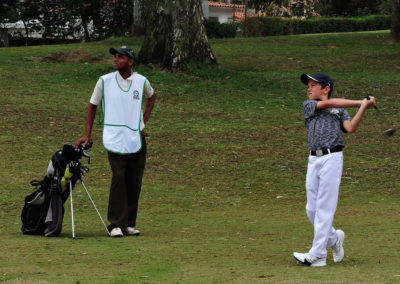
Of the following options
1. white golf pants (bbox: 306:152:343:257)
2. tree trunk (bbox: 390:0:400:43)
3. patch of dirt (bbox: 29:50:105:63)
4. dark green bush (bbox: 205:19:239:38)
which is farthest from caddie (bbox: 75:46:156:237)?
dark green bush (bbox: 205:19:239:38)

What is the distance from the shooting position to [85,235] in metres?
9.36

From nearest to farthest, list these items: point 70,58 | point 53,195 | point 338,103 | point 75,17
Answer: point 338,103, point 53,195, point 70,58, point 75,17

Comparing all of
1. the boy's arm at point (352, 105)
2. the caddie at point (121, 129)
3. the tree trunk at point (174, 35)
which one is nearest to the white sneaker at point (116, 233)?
the caddie at point (121, 129)

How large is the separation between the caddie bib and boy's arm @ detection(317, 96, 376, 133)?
2.52m

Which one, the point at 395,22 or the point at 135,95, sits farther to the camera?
the point at 395,22

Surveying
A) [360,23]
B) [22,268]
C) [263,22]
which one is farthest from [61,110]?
[360,23]

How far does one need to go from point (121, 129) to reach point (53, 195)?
990mm

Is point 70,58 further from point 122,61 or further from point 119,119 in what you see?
point 119,119

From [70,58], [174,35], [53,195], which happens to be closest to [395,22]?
[70,58]

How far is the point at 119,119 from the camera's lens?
30.1 ft

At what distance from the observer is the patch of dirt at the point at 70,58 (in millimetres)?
26828

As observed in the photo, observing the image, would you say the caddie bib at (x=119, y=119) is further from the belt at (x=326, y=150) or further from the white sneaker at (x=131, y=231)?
the belt at (x=326, y=150)

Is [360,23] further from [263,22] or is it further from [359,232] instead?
[359,232]

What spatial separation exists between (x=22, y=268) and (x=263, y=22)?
5052 centimetres
